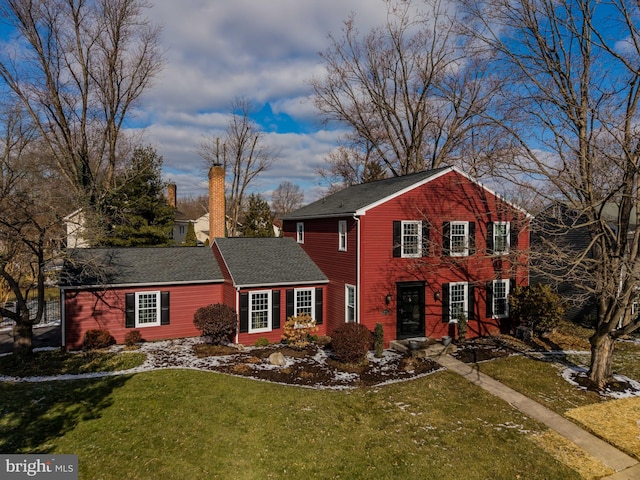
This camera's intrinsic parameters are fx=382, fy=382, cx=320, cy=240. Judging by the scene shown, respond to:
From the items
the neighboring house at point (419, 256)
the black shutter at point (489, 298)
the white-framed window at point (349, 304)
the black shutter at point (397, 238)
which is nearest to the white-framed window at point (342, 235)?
the neighboring house at point (419, 256)

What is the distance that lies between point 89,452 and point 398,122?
3187cm

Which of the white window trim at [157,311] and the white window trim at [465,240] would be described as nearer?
the white window trim at [157,311]

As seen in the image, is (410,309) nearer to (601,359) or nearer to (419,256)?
(419,256)

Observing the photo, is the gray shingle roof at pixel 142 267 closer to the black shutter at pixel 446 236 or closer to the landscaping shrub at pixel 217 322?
the landscaping shrub at pixel 217 322

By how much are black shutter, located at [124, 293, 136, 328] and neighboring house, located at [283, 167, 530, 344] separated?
8845 mm

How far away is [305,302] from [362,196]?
19.1 ft

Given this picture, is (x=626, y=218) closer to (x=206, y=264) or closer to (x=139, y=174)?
(x=206, y=264)

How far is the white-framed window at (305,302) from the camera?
710 inches

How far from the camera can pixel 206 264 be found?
1962cm

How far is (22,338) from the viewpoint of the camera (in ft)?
47.1

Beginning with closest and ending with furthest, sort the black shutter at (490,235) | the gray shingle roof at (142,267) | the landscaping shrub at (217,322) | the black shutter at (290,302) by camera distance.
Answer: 1. the landscaping shrub at (217,322)
2. the gray shingle roof at (142,267)
3. the black shutter at (290,302)
4. the black shutter at (490,235)

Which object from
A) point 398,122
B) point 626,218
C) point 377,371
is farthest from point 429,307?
point 398,122

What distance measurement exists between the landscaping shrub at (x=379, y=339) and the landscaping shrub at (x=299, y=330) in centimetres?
296

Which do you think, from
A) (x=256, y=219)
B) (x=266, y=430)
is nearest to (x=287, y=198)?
(x=256, y=219)
